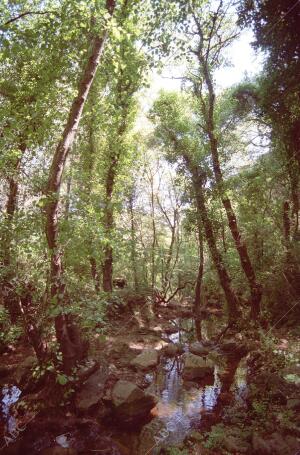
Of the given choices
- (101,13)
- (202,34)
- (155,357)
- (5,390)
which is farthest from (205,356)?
(202,34)

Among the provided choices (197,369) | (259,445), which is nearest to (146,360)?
(197,369)

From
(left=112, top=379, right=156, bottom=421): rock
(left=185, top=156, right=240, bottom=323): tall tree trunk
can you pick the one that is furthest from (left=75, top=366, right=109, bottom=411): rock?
(left=185, top=156, right=240, bottom=323): tall tree trunk

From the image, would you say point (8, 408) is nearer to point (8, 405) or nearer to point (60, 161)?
point (8, 405)

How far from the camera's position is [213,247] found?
55.2 feet

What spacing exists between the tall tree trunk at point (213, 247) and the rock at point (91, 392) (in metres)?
8.05

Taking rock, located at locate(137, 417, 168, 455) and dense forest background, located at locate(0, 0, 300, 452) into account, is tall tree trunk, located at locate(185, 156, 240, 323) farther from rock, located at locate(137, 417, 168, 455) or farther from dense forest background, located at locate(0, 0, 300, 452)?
rock, located at locate(137, 417, 168, 455)

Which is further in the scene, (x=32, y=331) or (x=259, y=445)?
(x=32, y=331)

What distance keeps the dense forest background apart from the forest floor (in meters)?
1.12

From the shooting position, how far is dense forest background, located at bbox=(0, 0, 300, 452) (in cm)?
717

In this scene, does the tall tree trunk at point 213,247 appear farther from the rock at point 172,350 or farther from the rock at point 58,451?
the rock at point 58,451

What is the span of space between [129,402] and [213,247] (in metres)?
9.75

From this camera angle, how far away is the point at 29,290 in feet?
26.8

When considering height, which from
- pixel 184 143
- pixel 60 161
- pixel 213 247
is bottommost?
pixel 213 247

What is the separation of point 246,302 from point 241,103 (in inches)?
477
